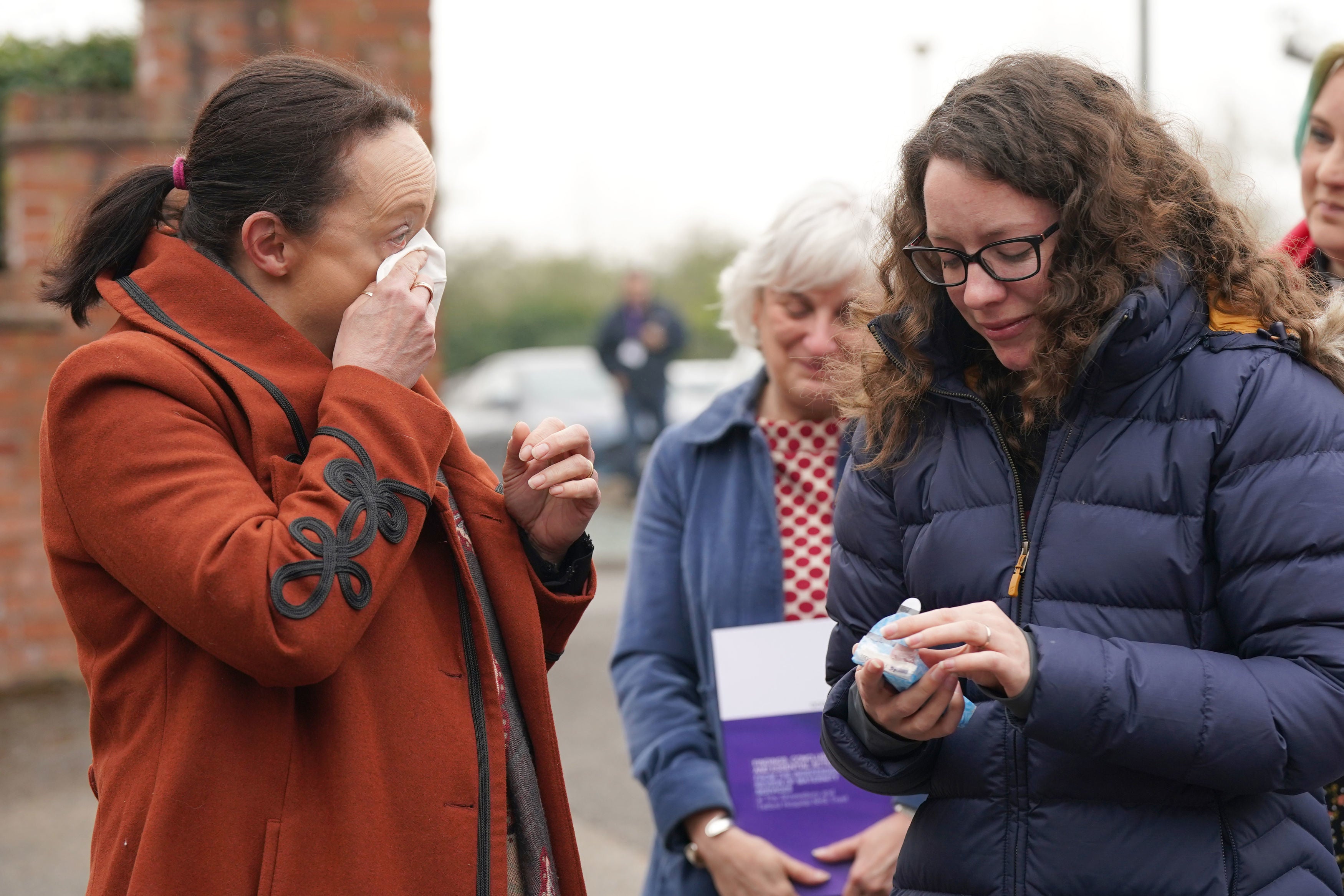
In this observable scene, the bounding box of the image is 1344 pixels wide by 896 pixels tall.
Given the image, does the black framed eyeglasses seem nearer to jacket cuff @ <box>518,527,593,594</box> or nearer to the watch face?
jacket cuff @ <box>518,527,593,594</box>

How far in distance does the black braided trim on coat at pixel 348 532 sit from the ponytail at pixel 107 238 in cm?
46

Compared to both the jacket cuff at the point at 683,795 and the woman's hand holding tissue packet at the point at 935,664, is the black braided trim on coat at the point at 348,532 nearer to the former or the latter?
the woman's hand holding tissue packet at the point at 935,664

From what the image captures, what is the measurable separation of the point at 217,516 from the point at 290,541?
101 mm

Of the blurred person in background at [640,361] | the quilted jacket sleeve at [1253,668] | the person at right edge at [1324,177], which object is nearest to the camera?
the quilted jacket sleeve at [1253,668]

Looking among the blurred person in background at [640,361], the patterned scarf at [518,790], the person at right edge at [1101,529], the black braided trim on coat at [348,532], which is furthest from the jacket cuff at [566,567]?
the blurred person in background at [640,361]

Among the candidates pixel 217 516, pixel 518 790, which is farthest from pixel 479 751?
pixel 217 516

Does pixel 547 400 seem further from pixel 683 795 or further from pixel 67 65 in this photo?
pixel 683 795

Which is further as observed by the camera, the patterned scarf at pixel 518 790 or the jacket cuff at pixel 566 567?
the jacket cuff at pixel 566 567

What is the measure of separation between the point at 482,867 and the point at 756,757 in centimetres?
81

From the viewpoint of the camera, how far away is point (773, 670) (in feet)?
8.43

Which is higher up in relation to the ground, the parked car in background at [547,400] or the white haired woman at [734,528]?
the white haired woman at [734,528]

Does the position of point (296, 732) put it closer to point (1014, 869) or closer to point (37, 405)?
point (1014, 869)

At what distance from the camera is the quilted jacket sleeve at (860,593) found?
199 centimetres

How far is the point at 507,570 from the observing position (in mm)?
2135
